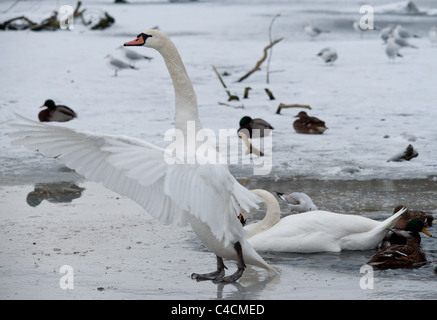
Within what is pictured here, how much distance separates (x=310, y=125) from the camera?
10.4 m

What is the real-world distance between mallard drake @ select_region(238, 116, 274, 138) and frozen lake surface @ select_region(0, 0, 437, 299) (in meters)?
0.18

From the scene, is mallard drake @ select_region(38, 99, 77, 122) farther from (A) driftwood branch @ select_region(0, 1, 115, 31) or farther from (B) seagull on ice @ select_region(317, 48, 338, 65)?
(A) driftwood branch @ select_region(0, 1, 115, 31)

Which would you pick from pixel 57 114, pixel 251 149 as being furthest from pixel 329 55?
pixel 251 149

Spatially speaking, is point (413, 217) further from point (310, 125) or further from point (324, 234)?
point (310, 125)

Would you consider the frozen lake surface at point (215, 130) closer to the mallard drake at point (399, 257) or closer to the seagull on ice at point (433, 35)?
the mallard drake at point (399, 257)

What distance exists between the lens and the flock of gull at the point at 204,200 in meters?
4.25

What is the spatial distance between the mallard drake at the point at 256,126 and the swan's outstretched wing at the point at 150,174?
5070 millimetres

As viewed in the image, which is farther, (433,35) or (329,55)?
(433,35)

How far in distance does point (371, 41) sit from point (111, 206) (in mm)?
12130

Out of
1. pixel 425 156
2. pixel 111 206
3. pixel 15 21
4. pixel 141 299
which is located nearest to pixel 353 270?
pixel 141 299

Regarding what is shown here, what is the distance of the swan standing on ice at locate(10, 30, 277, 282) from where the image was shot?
4.20m

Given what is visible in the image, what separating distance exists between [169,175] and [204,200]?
308 mm

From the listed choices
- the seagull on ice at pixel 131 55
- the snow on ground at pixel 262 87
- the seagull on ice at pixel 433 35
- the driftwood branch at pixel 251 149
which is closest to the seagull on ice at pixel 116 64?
the snow on ground at pixel 262 87

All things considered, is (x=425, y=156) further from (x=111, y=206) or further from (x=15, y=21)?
(x=15, y=21)
